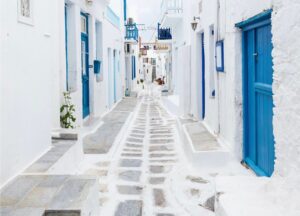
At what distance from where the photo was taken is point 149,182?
19.5ft

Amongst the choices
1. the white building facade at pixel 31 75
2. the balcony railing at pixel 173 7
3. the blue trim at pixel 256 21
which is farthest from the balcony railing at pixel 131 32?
the blue trim at pixel 256 21

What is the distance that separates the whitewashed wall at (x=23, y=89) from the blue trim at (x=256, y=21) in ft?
8.66

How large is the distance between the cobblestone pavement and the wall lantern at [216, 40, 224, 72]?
1633mm

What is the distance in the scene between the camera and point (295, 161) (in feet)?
10.3

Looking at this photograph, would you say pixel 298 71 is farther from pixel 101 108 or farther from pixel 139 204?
pixel 101 108

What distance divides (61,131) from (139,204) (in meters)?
2.50

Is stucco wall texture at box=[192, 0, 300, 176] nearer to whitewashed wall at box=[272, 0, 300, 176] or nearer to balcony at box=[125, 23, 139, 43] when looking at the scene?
whitewashed wall at box=[272, 0, 300, 176]

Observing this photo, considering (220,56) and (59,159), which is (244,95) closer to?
(220,56)

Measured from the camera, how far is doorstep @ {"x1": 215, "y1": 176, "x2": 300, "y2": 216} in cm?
310

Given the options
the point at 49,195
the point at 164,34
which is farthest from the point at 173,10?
the point at 49,195

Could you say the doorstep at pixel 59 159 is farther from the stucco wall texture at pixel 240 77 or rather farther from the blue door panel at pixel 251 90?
the blue door panel at pixel 251 90

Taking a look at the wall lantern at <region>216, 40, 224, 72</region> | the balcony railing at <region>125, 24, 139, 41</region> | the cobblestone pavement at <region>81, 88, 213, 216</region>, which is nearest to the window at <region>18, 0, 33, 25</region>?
the cobblestone pavement at <region>81, 88, 213, 216</region>

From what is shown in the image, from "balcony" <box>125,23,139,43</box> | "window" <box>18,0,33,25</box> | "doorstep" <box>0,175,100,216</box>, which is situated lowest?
"doorstep" <box>0,175,100,216</box>

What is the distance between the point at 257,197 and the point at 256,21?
2440 mm
